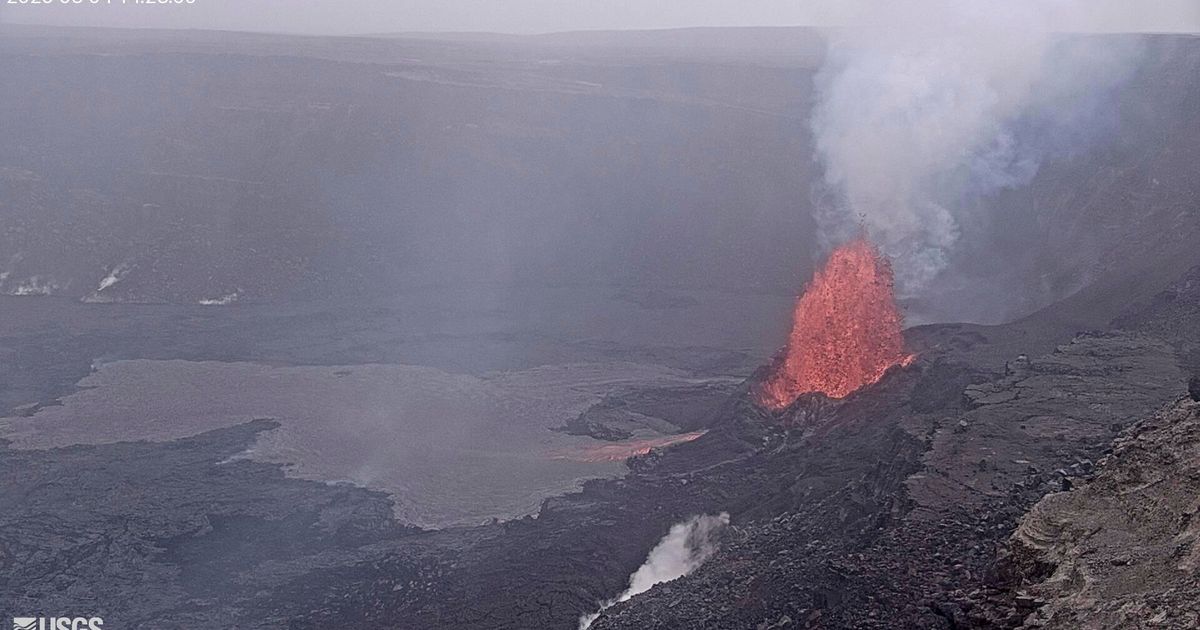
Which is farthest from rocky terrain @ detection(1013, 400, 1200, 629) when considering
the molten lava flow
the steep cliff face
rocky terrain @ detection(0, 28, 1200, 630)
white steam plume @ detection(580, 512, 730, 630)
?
the steep cliff face

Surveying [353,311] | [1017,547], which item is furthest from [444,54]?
[1017,547]

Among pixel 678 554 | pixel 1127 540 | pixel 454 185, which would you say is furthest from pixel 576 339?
pixel 1127 540

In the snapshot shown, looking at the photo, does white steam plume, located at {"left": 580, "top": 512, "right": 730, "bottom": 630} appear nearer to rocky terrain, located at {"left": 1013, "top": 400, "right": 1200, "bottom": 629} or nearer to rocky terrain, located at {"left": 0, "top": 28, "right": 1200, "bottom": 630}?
rocky terrain, located at {"left": 0, "top": 28, "right": 1200, "bottom": 630}

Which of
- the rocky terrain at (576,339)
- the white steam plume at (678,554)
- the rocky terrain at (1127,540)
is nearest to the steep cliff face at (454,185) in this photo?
the rocky terrain at (576,339)

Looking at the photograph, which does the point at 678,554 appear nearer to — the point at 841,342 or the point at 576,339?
the point at 841,342

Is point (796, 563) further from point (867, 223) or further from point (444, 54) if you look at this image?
point (444, 54)

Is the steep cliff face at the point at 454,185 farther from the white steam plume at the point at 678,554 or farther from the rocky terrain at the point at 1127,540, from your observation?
the rocky terrain at the point at 1127,540
